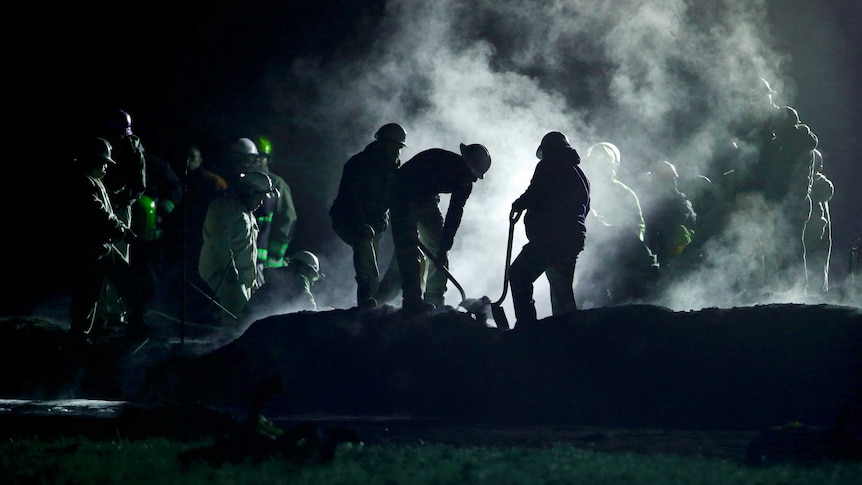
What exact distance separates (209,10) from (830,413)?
10.9 m

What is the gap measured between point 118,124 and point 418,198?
3329 mm

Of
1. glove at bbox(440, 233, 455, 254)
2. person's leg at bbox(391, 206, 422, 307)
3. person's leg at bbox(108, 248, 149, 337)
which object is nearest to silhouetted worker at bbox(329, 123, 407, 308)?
person's leg at bbox(391, 206, 422, 307)

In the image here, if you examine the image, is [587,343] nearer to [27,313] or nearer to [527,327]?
[527,327]

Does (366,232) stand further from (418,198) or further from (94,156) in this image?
(94,156)

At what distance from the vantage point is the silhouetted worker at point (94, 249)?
10.4 m

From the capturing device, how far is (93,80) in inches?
626

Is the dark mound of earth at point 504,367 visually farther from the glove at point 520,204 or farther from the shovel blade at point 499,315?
the glove at point 520,204

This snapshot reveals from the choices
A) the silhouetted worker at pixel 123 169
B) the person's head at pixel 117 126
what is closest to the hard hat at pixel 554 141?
the silhouetted worker at pixel 123 169

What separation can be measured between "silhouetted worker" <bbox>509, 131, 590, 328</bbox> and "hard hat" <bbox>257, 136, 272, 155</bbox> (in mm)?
6053

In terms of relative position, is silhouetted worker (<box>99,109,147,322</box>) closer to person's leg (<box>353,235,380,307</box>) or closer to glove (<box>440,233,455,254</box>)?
person's leg (<box>353,235,380,307</box>)

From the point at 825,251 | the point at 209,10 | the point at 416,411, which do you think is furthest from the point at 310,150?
the point at 416,411

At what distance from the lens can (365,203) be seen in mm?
11320

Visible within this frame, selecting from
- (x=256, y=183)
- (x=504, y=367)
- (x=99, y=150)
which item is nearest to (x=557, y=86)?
(x=256, y=183)

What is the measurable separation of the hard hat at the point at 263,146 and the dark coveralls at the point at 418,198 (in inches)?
203
